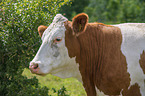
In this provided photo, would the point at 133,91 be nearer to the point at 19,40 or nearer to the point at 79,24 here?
the point at 79,24

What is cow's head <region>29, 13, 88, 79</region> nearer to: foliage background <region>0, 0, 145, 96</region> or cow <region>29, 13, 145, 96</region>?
cow <region>29, 13, 145, 96</region>

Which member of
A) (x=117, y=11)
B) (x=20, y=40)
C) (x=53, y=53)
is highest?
(x=53, y=53)

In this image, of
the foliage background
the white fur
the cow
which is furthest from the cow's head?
the foliage background

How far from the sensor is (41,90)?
4277 millimetres

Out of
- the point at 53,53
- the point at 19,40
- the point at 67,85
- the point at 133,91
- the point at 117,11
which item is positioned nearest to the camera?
the point at 133,91

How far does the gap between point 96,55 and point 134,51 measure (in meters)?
0.45

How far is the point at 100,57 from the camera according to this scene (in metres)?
2.74

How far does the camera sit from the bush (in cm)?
414

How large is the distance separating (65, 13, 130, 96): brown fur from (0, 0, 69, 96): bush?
156 centimetres

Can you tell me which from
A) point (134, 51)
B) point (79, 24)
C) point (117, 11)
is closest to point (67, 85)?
point (79, 24)

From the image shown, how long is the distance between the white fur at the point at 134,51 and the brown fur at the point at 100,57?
0.05 meters

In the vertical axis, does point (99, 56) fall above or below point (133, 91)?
above

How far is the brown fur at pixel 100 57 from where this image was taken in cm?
259

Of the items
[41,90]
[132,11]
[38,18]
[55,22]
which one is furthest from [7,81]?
[132,11]
